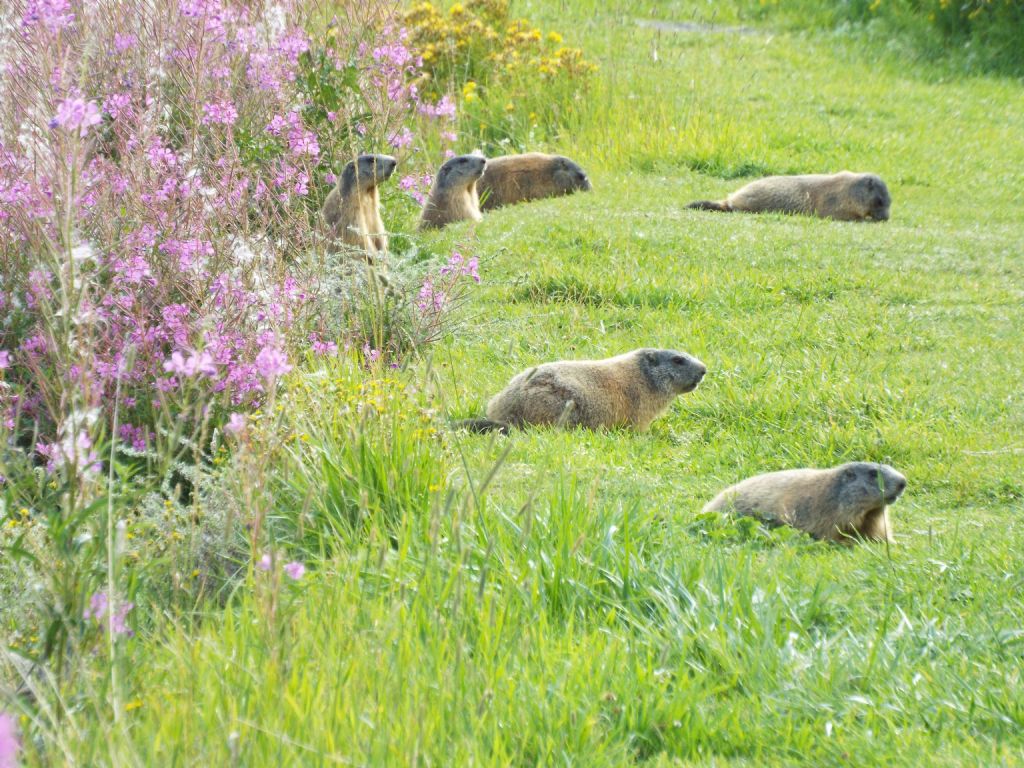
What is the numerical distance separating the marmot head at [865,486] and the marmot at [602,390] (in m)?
1.51

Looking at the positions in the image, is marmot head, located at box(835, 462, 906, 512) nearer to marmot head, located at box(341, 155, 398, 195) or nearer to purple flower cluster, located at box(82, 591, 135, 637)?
purple flower cluster, located at box(82, 591, 135, 637)

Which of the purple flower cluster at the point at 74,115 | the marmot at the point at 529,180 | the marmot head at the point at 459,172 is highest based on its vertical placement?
the purple flower cluster at the point at 74,115

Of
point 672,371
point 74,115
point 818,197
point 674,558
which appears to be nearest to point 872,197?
point 818,197

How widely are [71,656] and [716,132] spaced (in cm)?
1279

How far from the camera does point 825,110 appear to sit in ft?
54.6

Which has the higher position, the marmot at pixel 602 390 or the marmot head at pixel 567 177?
the marmot at pixel 602 390

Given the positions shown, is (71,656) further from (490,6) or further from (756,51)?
(756,51)

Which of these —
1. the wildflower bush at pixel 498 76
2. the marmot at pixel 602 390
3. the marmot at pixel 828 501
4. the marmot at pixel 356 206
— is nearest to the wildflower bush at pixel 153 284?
the marmot at pixel 356 206

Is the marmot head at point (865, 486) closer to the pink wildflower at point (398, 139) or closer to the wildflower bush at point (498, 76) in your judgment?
the pink wildflower at point (398, 139)

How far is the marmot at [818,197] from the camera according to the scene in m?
12.1

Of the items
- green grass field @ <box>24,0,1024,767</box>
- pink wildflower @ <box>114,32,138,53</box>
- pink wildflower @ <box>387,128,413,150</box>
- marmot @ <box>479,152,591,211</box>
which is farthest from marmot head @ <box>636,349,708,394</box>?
marmot @ <box>479,152,591,211</box>

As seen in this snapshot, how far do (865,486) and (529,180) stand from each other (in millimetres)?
8068

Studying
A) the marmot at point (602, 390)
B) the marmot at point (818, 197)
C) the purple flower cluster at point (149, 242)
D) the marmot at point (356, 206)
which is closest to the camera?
the purple flower cluster at point (149, 242)

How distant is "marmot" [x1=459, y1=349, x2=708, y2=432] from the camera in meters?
7.03
